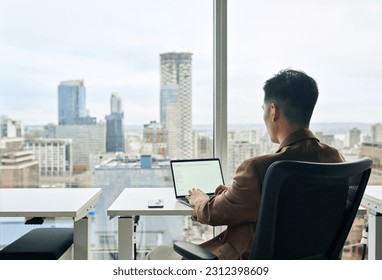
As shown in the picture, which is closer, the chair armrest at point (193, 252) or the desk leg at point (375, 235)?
the chair armrest at point (193, 252)

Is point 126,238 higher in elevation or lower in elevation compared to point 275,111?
lower

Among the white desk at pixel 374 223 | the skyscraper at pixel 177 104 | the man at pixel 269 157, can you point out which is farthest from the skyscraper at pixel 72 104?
the white desk at pixel 374 223

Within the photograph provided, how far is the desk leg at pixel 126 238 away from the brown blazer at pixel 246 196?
578 millimetres

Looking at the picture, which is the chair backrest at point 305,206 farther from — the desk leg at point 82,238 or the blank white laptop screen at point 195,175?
the desk leg at point 82,238

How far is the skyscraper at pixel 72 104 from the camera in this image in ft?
8.93

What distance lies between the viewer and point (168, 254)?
2053 millimetres

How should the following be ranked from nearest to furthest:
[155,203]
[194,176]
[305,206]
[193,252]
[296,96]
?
[305,206] < [193,252] < [296,96] < [155,203] < [194,176]

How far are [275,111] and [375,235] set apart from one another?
3.58ft

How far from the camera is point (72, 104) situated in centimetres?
274

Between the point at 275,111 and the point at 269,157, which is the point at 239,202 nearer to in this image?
the point at 269,157

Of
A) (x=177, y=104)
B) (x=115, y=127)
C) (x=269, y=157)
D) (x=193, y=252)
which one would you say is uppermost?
(x=177, y=104)

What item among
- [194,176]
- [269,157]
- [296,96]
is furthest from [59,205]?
[296,96]

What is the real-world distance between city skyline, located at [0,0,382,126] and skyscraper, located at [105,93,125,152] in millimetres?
41

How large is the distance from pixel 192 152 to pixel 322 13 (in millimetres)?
1288
